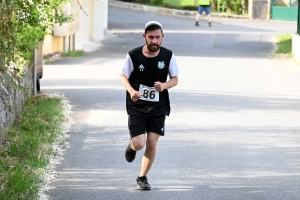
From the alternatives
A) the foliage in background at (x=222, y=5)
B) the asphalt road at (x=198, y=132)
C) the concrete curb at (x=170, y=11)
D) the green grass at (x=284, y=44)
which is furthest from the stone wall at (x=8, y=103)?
the foliage in background at (x=222, y=5)

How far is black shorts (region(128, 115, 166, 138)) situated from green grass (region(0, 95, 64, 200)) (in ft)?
3.58

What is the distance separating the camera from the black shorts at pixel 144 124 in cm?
834

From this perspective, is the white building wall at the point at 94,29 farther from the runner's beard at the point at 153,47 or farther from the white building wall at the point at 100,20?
the runner's beard at the point at 153,47

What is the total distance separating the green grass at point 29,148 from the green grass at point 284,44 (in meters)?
13.1

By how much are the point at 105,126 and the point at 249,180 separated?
13.3ft

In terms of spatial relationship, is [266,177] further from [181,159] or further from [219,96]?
[219,96]

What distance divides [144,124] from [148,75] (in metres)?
0.49

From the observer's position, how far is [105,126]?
41.5 feet

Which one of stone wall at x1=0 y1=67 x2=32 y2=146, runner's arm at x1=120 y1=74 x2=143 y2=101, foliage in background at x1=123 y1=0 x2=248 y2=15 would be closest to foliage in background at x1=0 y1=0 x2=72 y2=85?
stone wall at x1=0 y1=67 x2=32 y2=146

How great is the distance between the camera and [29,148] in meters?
10.1

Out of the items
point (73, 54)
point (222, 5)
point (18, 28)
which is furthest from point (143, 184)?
point (222, 5)

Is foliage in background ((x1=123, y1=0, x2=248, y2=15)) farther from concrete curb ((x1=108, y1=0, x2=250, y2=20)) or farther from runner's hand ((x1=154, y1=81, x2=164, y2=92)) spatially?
runner's hand ((x1=154, y1=81, x2=164, y2=92))

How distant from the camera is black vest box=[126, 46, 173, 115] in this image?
823 cm

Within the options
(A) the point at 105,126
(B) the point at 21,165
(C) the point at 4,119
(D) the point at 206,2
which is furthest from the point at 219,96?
(D) the point at 206,2
